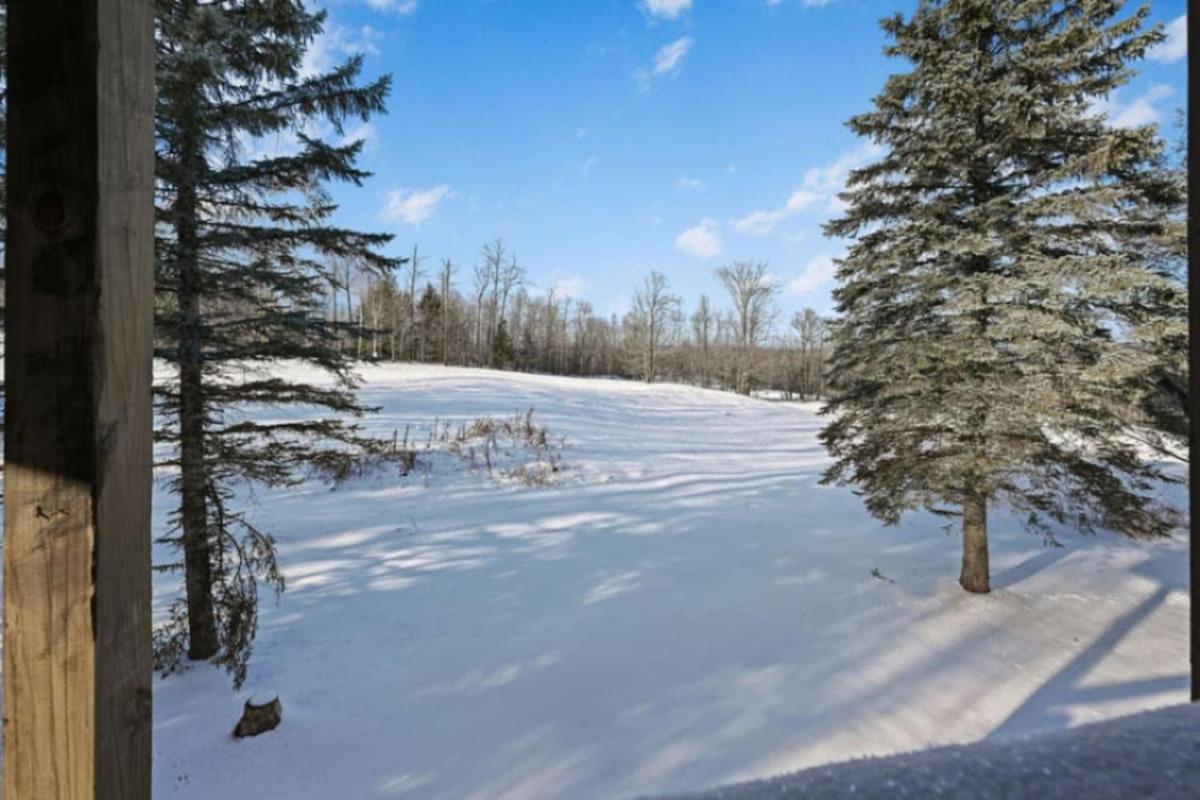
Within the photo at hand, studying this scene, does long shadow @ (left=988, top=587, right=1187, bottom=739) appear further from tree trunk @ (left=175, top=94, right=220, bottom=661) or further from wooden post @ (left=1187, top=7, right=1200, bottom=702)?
tree trunk @ (left=175, top=94, right=220, bottom=661)

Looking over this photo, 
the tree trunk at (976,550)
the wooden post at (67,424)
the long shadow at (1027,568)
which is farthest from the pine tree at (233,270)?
the long shadow at (1027,568)

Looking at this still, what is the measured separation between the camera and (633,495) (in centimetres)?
1001

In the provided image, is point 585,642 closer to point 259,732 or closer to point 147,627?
point 259,732

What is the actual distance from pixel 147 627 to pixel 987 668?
594cm

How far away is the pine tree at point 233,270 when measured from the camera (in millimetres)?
4027

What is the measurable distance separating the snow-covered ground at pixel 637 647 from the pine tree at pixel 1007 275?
55.9 inches

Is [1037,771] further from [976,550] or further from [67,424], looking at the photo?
[976,550]

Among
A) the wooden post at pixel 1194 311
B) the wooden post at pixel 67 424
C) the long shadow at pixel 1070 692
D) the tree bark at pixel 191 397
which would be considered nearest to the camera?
the wooden post at pixel 67 424

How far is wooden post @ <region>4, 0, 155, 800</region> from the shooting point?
2.29ft

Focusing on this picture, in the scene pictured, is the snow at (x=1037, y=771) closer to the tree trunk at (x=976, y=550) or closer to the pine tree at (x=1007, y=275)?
the pine tree at (x=1007, y=275)

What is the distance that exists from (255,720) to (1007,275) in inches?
309

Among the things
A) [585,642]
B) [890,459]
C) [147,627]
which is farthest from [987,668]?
[147,627]

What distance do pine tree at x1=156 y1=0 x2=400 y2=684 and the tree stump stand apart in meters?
0.63

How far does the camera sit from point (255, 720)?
11.4 ft
